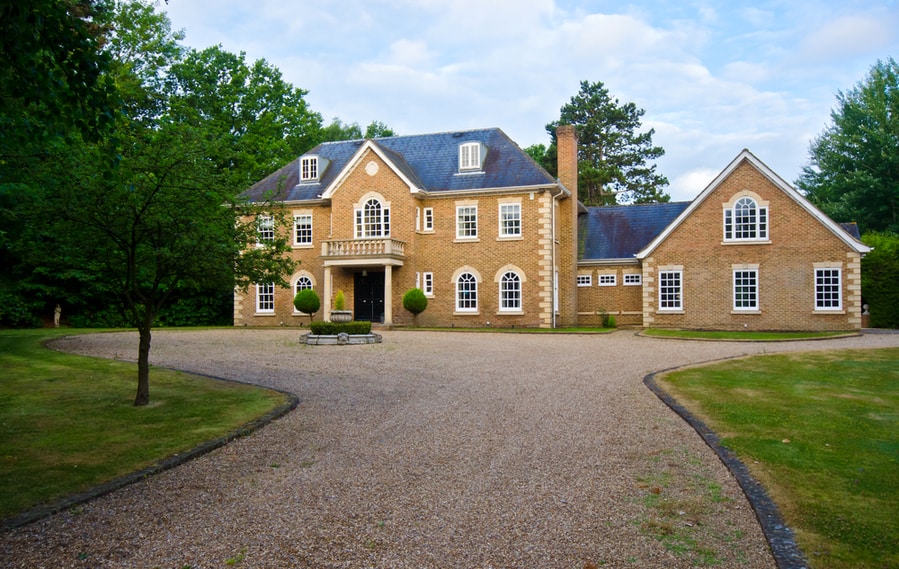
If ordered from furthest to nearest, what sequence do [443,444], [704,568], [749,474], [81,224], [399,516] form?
1. [81,224]
2. [443,444]
3. [749,474]
4. [399,516]
5. [704,568]

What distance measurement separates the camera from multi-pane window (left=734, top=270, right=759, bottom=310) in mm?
29422

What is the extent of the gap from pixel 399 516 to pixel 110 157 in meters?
4.88

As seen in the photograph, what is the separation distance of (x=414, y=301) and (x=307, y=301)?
5474 mm

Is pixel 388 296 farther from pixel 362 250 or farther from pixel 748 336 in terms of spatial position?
pixel 748 336

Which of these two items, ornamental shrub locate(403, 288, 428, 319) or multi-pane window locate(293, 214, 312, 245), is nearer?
ornamental shrub locate(403, 288, 428, 319)

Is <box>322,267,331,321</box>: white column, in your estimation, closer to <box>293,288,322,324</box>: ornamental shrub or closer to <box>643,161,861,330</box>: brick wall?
<box>293,288,322,324</box>: ornamental shrub

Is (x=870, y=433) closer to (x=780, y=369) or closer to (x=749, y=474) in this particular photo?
(x=749, y=474)

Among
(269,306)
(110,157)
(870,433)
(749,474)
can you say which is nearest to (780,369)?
(870,433)

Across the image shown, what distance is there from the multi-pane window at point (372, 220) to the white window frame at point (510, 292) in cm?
599

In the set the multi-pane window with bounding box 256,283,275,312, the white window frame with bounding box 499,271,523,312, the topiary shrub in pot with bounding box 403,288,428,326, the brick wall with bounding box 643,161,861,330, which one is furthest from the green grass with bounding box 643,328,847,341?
the multi-pane window with bounding box 256,283,275,312

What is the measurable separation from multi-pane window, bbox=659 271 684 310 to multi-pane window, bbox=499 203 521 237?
677 cm

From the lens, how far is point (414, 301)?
31.5 meters

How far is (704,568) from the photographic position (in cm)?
484

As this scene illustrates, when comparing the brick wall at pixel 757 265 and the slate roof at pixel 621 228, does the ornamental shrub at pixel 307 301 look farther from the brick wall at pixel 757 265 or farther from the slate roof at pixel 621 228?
the brick wall at pixel 757 265
